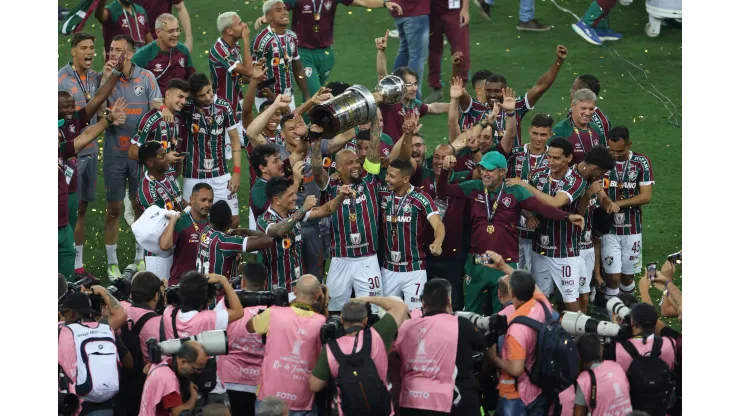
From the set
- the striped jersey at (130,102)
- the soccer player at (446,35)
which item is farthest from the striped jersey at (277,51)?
the soccer player at (446,35)

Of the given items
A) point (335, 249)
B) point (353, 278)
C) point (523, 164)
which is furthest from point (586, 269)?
point (335, 249)

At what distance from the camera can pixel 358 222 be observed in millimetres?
8547

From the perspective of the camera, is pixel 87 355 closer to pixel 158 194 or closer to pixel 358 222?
pixel 158 194

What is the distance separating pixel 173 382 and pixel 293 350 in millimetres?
749

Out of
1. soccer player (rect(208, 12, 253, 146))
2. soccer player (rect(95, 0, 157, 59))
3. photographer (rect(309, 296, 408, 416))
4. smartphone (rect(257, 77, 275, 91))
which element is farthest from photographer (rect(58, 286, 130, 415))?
soccer player (rect(95, 0, 157, 59))

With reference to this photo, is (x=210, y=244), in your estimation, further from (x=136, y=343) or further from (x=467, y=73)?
(x=467, y=73)

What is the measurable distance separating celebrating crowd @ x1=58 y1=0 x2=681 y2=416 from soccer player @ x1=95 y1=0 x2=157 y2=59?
0.02 metres

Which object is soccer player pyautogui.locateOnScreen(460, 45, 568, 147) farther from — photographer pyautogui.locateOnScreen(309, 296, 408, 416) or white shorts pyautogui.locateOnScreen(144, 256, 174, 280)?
photographer pyautogui.locateOnScreen(309, 296, 408, 416)

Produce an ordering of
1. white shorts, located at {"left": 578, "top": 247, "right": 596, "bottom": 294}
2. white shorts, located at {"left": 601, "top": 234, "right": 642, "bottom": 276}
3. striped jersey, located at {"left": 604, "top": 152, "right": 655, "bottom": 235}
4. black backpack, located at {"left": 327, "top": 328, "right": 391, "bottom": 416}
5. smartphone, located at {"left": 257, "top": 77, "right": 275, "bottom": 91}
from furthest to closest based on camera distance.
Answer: smartphone, located at {"left": 257, "top": 77, "right": 275, "bottom": 91}
white shorts, located at {"left": 601, "top": 234, "right": 642, "bottom": 276}
striped jersey, located at {"left": 604, "top": 152, "right": 655, "bottom": 235}
white shorts, located at {"left": 578, "top": 247, "right": 596, "bottom": 294}
black backpack, located at {"left": 327, "top": 328, "right": 391, "bottom": 416}

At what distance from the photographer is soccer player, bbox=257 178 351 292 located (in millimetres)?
8164

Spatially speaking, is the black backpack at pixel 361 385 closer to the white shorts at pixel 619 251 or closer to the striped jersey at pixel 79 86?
the white shorts at pixel 619 251

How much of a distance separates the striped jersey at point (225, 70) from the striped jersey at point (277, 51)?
0.24 metres

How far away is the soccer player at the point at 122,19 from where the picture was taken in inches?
481

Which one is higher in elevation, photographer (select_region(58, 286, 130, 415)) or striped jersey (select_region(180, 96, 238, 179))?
striped jersey (select_region(180, 96, 238, 179))
